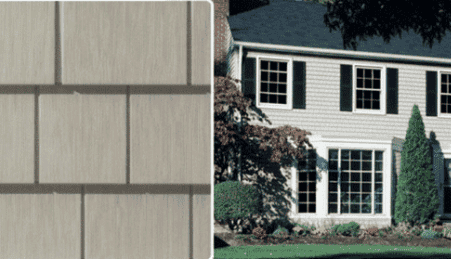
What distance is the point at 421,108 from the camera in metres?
15.6

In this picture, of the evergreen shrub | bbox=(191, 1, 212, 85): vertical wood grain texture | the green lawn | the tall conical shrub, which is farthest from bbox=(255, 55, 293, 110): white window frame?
bbox=(191, 1, 212, 85): vertical wood grain texture

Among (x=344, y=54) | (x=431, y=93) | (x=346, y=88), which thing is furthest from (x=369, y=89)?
(x=431, y=93)

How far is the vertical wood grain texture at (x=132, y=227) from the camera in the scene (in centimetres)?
156

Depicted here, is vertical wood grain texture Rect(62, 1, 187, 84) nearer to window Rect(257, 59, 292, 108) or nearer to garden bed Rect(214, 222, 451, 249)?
garden bed Rect(214, 222, 451, 249)

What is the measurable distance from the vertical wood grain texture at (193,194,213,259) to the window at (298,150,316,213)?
13009mm

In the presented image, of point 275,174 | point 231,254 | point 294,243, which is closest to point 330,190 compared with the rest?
point 275,174

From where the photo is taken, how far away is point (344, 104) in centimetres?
1488

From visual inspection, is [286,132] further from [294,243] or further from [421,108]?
[421,108]

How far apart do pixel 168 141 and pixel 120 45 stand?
14.3 inches

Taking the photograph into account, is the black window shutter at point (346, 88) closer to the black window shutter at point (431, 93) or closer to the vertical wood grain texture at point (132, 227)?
the black window shutter at point (431, 93)

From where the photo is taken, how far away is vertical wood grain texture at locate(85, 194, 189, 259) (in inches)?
61.2

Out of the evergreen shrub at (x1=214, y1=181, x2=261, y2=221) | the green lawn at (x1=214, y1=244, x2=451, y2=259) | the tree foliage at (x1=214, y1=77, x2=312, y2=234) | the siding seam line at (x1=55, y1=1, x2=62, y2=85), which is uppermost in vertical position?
the siding seam line at (x1=55, y1=1, x2=62, y2=85)

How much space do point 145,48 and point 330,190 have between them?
532 inches

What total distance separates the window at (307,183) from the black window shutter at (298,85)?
153cm
